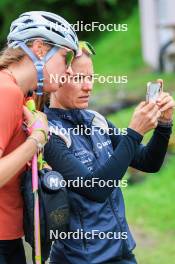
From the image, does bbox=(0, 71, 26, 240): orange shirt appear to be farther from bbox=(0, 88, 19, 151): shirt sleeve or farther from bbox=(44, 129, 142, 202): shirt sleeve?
bbox=(44, 129, 142, 202): shirt sleeve

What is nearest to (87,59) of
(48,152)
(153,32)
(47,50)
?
(47,50)

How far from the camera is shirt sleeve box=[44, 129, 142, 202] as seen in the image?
2641mm

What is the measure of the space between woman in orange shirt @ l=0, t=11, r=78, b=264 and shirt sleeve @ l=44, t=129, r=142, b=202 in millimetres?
128

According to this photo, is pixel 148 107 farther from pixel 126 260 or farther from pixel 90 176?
pixel 126 260

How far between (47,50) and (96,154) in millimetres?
448

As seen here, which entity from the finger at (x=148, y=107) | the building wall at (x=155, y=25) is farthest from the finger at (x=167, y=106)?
the building wall at (x=155, y=25)

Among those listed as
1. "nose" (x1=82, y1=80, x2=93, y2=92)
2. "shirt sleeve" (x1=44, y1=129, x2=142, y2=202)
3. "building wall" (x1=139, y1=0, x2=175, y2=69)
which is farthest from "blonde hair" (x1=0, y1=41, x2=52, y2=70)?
"building wall" (x1=139, y1=0, x2=175, y2=69)

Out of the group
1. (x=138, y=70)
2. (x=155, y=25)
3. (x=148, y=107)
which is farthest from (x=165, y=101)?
(x=155, y=25)

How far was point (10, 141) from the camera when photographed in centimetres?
261

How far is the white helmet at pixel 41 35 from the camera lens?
2676 millimetres

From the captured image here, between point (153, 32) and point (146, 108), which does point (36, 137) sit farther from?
point (153, 32)

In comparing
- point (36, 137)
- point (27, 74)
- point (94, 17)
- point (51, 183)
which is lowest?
point (51, 183)

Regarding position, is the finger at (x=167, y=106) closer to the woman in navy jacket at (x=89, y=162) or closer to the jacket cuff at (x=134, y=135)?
the woman in navy jacket at (x=89, y=162)

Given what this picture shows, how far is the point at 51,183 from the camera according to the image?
8.53ft
